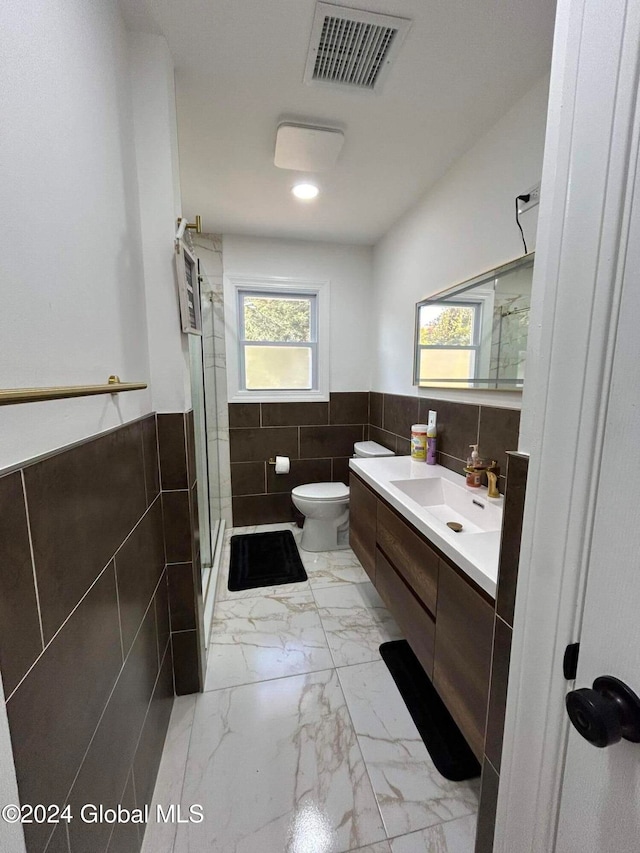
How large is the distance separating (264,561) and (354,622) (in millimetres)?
836

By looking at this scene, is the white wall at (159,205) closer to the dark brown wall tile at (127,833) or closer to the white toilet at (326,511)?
the dark brown wall tile at (127,833)

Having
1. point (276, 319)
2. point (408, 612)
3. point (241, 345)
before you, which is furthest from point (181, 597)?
point (276, 319)

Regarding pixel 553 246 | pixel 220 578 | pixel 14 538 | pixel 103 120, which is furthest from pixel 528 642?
pixel 220 578

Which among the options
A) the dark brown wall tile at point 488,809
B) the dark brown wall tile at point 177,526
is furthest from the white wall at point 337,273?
the dark brown wall tile at point 488,809

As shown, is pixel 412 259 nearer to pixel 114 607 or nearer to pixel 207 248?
pixel 207 248

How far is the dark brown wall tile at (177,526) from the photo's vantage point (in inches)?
51.1

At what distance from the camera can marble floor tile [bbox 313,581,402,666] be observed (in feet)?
5.41

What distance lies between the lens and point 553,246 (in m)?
0.52

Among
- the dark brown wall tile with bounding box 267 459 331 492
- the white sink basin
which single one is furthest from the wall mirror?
the dark brown wall tile with bounding box 267 459 331 492

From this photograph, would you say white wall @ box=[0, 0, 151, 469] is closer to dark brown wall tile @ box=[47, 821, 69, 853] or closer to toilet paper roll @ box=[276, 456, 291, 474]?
dark brown wall tile @ box=[47, 821, 69, 853]

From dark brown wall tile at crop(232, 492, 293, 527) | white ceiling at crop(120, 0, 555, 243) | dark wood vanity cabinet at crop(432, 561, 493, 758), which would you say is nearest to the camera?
dark wood vanity cabinet at crop(432, 561, 493, 758)

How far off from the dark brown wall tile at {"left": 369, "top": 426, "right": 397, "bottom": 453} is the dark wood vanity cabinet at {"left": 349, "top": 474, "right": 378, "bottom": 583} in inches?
25.8

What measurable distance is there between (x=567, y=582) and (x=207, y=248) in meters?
2.87

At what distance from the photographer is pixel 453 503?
161 cm
